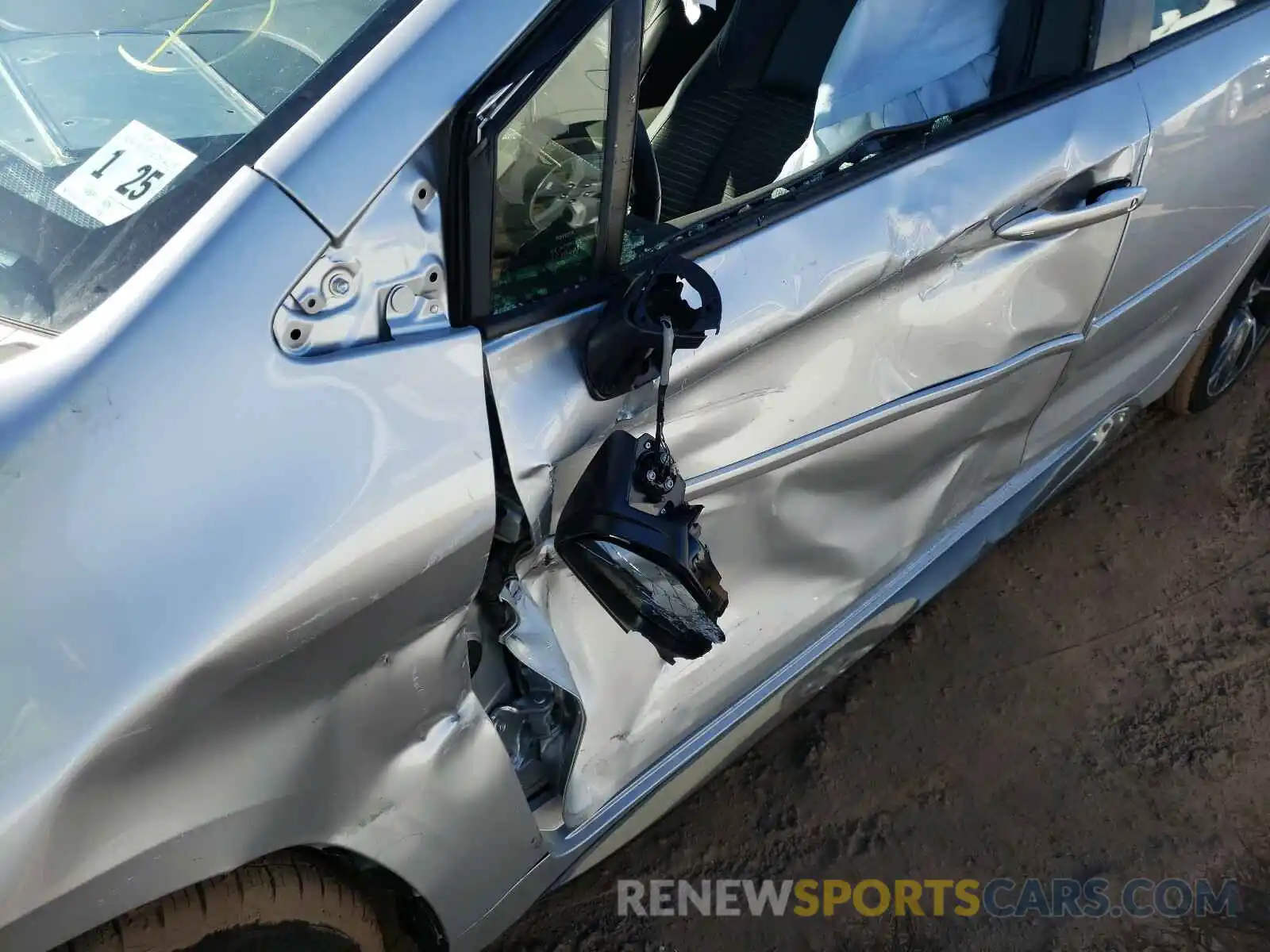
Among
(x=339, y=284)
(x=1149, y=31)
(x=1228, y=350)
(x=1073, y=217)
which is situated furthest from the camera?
(x=1228, y=350)

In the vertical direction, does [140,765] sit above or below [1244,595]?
above

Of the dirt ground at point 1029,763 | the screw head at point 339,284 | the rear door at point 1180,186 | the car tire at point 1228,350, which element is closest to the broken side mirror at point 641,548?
the screw head at point 339,284

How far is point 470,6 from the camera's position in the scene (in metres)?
1.13

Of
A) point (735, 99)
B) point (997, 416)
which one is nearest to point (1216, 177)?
point (997, 416)

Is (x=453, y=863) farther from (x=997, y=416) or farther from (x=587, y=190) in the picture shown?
(x=997, y=416)

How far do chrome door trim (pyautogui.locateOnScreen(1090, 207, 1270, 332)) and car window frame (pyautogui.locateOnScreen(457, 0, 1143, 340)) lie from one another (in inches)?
25.2

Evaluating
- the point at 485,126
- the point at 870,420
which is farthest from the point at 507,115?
the point at 870,420

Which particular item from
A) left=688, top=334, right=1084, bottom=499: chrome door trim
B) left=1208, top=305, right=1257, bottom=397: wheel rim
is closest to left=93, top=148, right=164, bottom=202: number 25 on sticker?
left=688, top=334, right=1084, bottom=499: chrome door trim

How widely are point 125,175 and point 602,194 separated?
1.70 ft

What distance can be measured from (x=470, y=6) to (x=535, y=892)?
1168 millimetres

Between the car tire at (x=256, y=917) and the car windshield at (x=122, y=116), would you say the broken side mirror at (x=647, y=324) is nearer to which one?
the car windshield at (x=122, y=116)

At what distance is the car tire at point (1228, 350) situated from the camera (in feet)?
9.24

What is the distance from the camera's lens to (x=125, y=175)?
1197 millimetres

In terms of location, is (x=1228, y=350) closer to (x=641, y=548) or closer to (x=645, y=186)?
(x=645, y=186)
